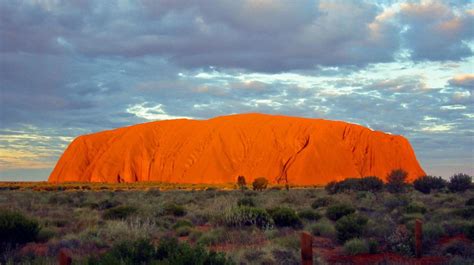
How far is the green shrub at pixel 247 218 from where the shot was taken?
52.5ft

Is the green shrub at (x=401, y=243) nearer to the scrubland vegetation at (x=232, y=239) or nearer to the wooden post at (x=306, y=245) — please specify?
the scrubland vegetation at (x=232, y=239)

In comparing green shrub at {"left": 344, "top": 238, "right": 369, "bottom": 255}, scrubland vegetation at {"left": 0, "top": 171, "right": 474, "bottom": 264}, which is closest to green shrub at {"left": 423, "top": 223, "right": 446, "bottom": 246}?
scrubland vegetation at {"left": 0, "top": 171, "right": 474, "bottom": 264}

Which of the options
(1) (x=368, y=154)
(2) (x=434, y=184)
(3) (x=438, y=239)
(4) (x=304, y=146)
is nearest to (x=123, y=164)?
(4) (x=304, y=146)

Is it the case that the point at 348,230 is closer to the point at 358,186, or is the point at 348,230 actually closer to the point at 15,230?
the point at 15,230

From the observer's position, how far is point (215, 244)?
514 inches

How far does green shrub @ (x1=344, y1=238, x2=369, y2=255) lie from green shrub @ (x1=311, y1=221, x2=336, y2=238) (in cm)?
288

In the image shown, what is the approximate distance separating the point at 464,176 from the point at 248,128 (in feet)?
196

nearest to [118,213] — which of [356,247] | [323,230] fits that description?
[323,230]

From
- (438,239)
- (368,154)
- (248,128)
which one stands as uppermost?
(248,128)

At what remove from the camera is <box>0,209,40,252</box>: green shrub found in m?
12.4

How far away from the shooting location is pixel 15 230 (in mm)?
12789

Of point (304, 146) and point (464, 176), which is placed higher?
point (304, 146)

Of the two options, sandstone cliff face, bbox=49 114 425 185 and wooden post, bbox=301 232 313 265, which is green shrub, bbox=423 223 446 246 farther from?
sandstone cliff face, bbox=49 114 425 185

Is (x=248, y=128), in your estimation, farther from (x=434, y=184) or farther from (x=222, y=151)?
(x=434, y=184)
